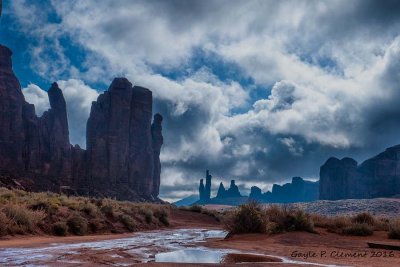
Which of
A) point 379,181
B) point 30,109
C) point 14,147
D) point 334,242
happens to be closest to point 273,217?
point 334,242

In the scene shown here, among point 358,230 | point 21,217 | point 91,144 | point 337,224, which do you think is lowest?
point 358,230

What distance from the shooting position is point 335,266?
9883 millimetres

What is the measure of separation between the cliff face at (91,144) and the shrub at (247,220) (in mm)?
73461

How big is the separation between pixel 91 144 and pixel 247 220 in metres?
110

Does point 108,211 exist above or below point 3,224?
above

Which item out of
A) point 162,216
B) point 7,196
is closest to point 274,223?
point 7,196

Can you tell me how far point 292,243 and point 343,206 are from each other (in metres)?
99.1

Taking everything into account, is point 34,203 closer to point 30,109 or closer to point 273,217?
point 273,217

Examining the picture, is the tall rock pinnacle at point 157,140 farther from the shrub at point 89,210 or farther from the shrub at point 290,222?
the shrub at point 290,222

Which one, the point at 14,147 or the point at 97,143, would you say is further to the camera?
the point at 97,143

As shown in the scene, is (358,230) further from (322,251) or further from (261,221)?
(322,251)

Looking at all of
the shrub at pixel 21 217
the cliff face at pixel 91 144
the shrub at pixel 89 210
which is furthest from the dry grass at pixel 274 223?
the cliff face at pixel 91 144

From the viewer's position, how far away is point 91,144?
125m

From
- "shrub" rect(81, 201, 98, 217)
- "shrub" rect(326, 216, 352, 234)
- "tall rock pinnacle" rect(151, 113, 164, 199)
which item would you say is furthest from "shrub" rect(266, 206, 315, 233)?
"tall rock pinnacle" rect(151, 113, 164, 199)
